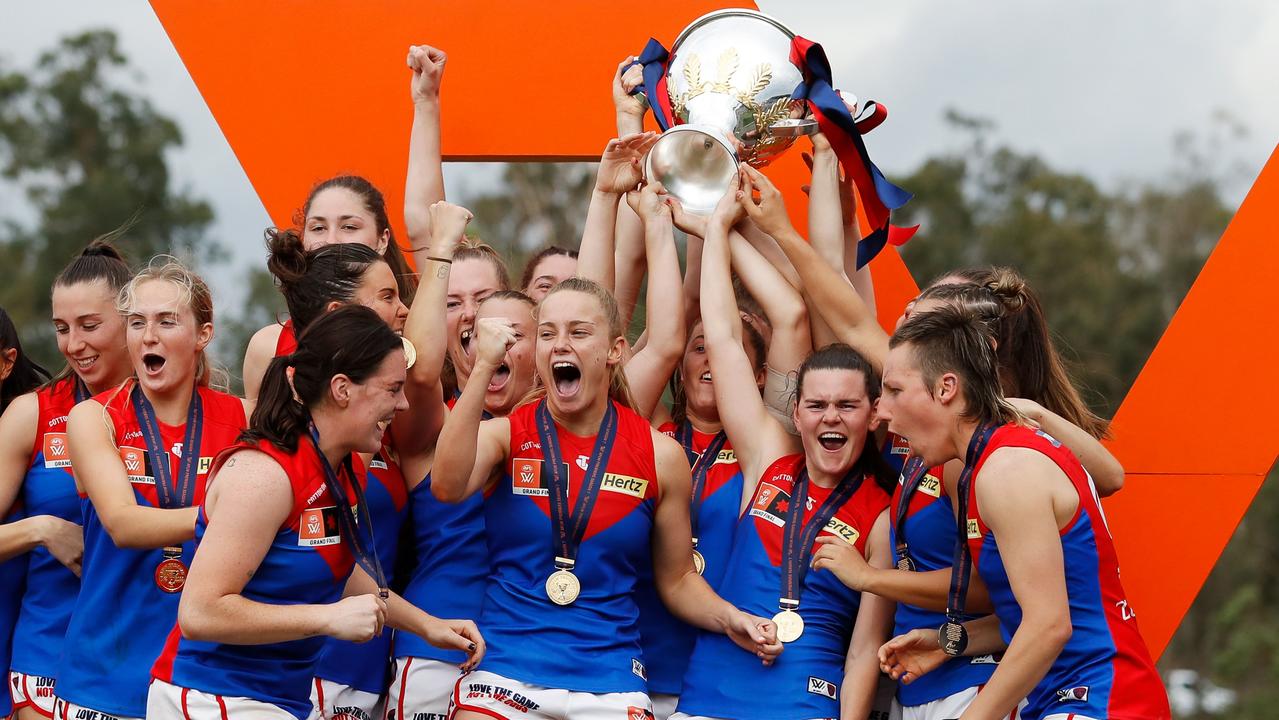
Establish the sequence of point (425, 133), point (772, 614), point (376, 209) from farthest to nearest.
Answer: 1. point (425, 133)
2. point (376, 209)
3. point (772, 614)

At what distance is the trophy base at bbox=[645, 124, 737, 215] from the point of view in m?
5.23

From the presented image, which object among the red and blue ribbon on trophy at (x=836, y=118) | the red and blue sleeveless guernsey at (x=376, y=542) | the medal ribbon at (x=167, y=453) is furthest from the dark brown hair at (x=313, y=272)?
the red and blue ribbon on trophy at (x=836, y=118)

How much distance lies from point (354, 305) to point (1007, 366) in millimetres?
2088

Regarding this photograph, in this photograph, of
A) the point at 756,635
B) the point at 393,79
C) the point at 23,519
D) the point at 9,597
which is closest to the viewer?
the point at 756,635

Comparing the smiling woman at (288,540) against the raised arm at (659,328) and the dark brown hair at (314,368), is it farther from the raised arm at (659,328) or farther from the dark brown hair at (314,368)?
the raised arm at (659,328)

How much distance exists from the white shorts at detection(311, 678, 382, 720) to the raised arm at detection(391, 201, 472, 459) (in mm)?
793

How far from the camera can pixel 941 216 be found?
25.9 meters

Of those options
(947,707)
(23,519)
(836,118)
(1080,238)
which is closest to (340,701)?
(23,519)

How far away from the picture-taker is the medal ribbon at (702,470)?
5.07 m

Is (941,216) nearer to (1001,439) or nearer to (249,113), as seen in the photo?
(249,113)

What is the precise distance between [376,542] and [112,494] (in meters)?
0.85

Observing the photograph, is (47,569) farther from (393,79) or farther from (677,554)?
(393,79)

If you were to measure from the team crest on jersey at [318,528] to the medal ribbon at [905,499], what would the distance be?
1704 mm

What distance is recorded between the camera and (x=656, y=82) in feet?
18.2
